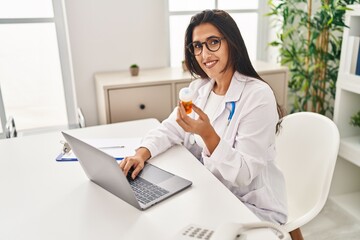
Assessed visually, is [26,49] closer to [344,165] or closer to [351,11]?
[351,11]

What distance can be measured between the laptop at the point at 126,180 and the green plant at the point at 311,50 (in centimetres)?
158

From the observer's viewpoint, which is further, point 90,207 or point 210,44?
point 210,44

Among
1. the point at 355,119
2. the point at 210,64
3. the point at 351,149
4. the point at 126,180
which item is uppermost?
the point at 210,64

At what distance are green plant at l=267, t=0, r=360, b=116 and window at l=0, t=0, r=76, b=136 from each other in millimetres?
1567

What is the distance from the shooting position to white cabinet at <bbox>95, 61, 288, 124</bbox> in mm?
2154

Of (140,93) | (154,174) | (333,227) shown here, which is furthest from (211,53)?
(333,227)

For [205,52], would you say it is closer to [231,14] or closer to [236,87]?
[236,87]

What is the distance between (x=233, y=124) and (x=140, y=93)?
1.04 metres

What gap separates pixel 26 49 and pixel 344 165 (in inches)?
94.3

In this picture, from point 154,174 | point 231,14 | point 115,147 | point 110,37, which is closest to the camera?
point 154,174

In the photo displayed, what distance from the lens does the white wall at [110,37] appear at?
2.38 m

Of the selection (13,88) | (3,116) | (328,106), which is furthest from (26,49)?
(328,106)

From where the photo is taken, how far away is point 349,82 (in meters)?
2.09

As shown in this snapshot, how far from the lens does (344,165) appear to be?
239 cm
